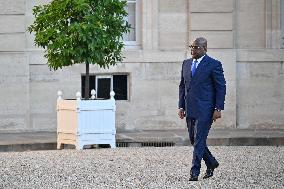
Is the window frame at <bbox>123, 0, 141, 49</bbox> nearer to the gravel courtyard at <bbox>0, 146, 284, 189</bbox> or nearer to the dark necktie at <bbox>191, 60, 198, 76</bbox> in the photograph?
the gravel courtyard at <bbox>0, 146, 284, 189</bbox>

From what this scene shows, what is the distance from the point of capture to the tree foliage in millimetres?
16078

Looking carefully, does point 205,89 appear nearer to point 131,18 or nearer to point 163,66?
point 163,66

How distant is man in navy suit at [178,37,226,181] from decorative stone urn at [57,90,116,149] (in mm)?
5035

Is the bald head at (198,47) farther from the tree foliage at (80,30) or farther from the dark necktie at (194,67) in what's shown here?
the tree foliage at (80,30)

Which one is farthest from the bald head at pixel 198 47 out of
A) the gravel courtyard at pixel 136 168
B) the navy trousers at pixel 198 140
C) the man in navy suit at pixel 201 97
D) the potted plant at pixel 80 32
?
the potted plant at pixel 80 32

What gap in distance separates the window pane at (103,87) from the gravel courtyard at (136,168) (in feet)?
13.3

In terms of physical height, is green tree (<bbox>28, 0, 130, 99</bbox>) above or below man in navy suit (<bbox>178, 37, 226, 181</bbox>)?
above

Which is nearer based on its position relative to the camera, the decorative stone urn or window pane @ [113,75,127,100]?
the decorative stone urn

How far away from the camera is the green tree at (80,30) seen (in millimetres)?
16078

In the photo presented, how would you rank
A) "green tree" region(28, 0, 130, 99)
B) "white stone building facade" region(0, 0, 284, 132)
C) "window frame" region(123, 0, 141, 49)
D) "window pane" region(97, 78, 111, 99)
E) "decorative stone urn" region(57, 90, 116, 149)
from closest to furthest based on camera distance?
"green tree" region(28, 0, 130, 99) → "decorative stone urn" region(57, 90, 116, 149) → "white stone building facade" region(0, 0, 284, 132) → "window pane" region(97, 78, 111, 99) → "window frame" region(123, 0, 141, 49)

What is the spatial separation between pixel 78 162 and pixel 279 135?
217 inches

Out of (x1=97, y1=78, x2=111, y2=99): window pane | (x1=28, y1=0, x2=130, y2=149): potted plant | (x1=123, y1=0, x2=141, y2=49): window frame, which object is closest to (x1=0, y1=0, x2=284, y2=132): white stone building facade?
(x1=123, y1=0, x2=141, y2=49): window frame

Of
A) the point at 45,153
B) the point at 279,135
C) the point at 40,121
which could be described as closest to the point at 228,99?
the point at 279,135

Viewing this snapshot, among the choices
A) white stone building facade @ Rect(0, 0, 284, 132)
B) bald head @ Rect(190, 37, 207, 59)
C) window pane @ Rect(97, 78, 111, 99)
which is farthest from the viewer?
window pane @ Rect(97, 78, 111, 99)
